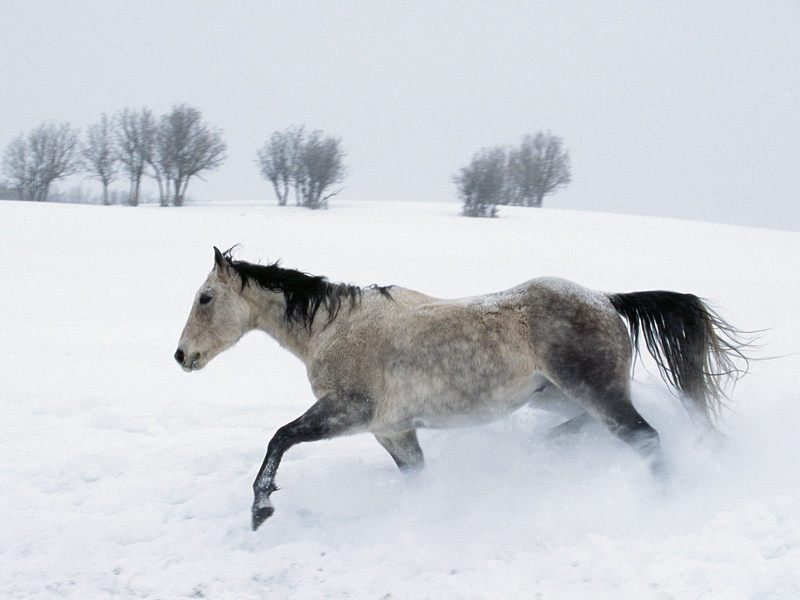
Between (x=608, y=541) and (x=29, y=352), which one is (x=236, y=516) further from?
(x=29, y=352)

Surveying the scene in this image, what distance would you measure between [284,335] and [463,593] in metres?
2.46

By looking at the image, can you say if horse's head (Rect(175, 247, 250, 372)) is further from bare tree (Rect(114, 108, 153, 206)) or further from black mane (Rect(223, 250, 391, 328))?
bare tree (Rect(114, 108, 153, 206))

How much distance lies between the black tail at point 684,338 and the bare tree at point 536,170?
61.7 metres

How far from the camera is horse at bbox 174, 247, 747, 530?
14.5 ft

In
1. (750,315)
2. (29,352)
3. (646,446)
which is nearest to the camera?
(646,446)

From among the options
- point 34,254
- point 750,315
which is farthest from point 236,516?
point 34,254

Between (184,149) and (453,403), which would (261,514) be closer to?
(453,403)

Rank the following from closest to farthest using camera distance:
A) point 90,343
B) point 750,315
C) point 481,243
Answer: point 90,343 → point 750,315 → point 481,243

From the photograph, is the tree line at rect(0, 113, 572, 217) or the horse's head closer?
the horse's head

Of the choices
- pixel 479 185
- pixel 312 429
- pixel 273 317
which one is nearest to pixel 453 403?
pixel 312 429

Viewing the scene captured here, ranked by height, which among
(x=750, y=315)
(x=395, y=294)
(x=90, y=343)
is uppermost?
(x=395, y=294)

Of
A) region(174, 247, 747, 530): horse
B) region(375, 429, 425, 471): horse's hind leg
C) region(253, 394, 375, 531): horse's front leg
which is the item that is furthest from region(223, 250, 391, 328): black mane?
region(375, 429, 425, 471): horse's hind leg

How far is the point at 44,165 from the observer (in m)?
60.3

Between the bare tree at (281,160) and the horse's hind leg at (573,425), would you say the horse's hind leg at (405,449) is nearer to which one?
the horse's hind leg at (573,425)
